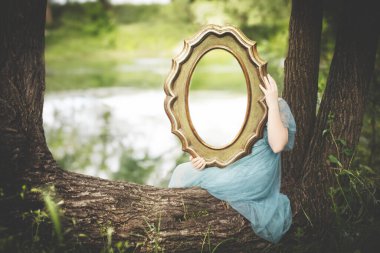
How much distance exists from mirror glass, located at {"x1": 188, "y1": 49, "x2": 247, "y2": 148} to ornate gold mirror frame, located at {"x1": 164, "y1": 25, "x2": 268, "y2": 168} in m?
0.06

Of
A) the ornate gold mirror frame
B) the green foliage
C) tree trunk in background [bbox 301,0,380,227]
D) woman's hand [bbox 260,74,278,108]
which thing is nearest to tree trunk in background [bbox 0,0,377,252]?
tree trunk in background [bbox 301,0,380,227]

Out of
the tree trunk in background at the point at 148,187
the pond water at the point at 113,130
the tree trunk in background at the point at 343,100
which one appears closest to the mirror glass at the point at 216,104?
the pond water at the point at 113,130

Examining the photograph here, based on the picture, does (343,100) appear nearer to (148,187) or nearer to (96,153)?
(148,187)

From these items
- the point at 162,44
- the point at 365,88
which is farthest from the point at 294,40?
the point at 162,44

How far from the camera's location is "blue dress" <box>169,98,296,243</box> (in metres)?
2.59

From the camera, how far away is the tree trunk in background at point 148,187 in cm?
230

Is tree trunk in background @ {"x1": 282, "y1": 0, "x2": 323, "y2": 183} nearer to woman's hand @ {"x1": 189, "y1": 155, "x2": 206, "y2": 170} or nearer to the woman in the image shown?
the woman

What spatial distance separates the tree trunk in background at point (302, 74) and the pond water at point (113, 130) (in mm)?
1098

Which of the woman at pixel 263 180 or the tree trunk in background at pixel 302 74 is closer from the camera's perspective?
the woman at pixel 263 180

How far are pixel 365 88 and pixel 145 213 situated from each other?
178 centimetres

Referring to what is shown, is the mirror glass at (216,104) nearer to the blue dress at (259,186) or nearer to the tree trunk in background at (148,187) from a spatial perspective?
the blue dress at (259,186)

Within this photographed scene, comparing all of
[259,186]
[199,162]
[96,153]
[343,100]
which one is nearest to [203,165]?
[199,162]

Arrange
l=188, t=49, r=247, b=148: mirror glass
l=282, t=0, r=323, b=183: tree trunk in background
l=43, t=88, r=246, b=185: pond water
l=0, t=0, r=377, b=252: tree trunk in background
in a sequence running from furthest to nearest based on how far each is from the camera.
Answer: l=43, t=88, r=246, b=185: pond water → l=188, t=49, r=247, b=148: mirror glass → l=282, t=0, r=323, b=183: tree trunk in background → l=0, t=0, r=377, b=252: tree trunk in background

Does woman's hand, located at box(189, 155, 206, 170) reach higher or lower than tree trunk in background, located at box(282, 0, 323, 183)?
lower
